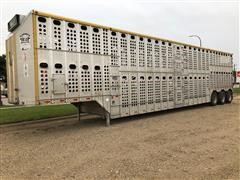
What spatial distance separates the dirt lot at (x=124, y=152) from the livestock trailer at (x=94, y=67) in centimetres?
126

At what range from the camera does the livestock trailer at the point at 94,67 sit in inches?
274

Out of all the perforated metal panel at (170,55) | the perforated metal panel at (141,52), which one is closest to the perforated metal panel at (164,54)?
the perforated metal panel at (170,55)

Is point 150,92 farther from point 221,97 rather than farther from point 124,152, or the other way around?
point 221,97

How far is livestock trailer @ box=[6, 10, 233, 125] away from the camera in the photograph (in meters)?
6.96

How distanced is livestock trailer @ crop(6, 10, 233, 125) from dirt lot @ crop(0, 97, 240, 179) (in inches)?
49.5

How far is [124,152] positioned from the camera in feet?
17.8

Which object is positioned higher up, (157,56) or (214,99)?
(157,56)

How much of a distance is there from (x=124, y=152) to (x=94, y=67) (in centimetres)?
376

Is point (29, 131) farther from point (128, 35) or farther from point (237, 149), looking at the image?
point (237, 149)

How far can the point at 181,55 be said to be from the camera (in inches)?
471

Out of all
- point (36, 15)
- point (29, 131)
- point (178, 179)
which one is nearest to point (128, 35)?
point (36, 15)

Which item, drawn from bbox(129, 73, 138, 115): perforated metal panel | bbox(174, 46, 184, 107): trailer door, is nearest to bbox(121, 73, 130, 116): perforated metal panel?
bbox(129, 73, 138, 115): perforated metal panel

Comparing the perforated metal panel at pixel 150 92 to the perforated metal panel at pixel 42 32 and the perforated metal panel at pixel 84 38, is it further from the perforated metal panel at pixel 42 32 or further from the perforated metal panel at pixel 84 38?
the perforated metal panel at pixel 42 32

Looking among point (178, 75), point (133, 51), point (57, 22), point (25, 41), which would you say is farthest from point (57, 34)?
point (178, 75)
